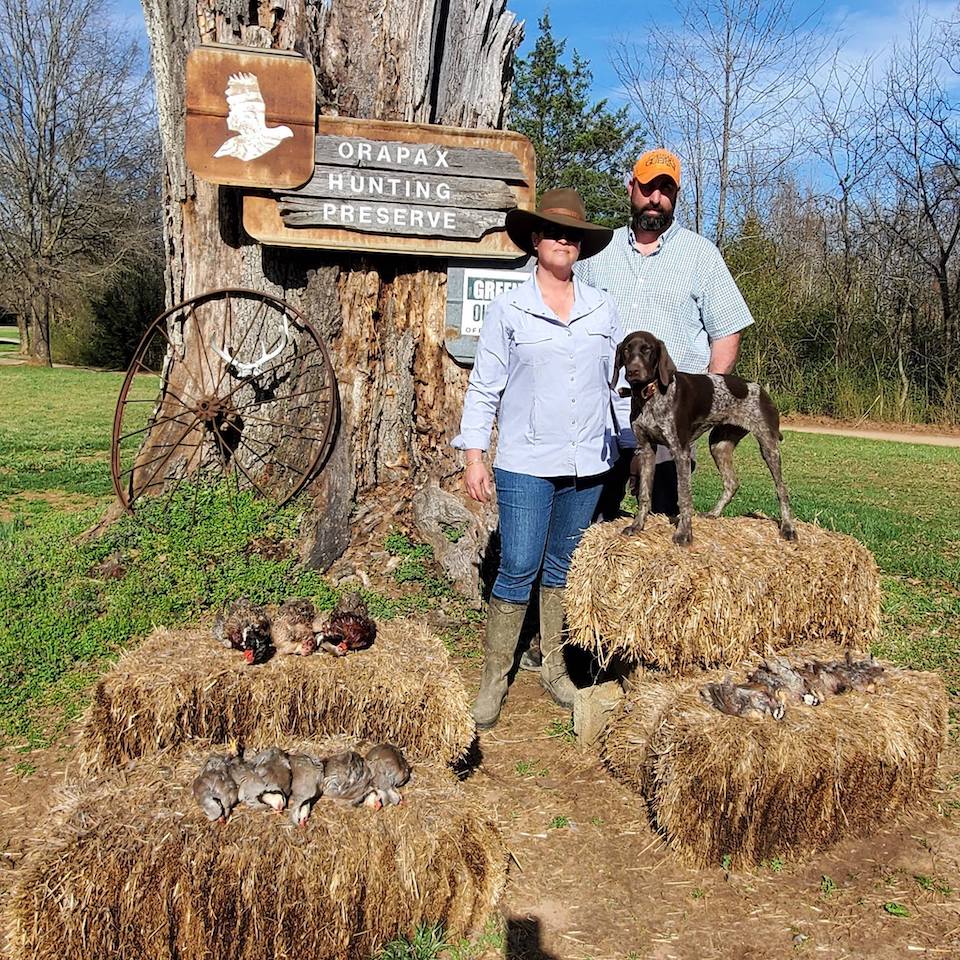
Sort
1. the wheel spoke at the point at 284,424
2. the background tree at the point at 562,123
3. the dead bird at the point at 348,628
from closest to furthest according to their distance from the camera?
the dead bird at the point at 348,628, the wheel spoke at the point at 284,424, the background tree at the point at 562,123

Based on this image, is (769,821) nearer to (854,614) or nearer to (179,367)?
(854,614)

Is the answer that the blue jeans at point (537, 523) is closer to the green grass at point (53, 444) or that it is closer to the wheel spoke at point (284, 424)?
the wheel spoke at point (284, 424)

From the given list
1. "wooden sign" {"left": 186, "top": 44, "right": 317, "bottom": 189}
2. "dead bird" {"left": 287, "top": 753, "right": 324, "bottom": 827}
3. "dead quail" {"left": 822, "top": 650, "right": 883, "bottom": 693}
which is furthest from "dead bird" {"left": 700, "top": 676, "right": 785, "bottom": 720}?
"wooden sign" {"left": 186, "top": 44, "right": 317, "bottom": 189}

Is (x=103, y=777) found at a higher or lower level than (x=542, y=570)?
lower

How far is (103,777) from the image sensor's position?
9.30ft

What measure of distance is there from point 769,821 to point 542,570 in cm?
161

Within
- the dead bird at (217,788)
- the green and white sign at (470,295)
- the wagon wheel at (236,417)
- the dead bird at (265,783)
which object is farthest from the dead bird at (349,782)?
the green and white sign at (470,295)

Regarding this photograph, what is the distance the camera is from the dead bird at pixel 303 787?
263 cm

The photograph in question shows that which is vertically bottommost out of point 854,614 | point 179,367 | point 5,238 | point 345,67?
point 854,614

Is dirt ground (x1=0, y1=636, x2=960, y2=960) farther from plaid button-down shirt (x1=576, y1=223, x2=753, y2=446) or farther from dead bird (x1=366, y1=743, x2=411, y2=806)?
plaid button-down shirt (x1=576, y1=223, x2=753, y2=446)

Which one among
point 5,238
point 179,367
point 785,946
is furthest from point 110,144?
point 785,946

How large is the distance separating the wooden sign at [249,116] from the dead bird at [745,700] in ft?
11.7

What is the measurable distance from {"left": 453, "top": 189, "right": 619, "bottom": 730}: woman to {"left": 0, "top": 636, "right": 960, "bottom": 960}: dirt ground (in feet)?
3.31

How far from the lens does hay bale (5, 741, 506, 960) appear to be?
239 cm
